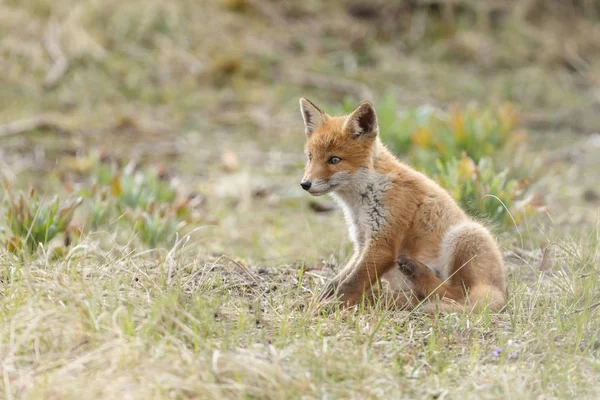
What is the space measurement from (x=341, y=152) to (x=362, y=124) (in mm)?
208

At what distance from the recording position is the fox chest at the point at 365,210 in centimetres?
456

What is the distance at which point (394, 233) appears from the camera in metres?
4.51

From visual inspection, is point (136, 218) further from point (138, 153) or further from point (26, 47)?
point (26, 47)

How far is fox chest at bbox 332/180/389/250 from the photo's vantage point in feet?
15.0

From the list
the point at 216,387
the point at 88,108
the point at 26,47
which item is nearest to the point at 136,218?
the point at 216,387

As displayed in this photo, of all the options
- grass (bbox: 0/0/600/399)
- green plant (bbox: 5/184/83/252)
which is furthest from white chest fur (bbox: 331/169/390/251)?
green plant (bbox: 5/184/83/252)

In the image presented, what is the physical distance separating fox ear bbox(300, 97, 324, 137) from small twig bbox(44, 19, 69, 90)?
22.7 ft

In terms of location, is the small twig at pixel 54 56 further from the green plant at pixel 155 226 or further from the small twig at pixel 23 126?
the green plant at pixel 155 226

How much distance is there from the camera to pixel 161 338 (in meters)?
3.59

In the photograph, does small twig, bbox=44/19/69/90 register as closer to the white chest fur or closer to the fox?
the fox

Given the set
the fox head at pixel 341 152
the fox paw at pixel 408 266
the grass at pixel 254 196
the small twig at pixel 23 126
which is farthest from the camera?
the small twig at pixel 23 126

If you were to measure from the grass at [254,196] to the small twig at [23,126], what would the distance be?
0.21 feet

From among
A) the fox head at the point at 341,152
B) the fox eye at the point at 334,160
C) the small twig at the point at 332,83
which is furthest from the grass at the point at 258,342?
the small twig at the point at 332,83

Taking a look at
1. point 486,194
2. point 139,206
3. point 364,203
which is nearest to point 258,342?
point 364,203
